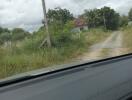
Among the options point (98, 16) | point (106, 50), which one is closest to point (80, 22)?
point (98, 16)

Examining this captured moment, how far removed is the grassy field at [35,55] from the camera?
38.5 feet

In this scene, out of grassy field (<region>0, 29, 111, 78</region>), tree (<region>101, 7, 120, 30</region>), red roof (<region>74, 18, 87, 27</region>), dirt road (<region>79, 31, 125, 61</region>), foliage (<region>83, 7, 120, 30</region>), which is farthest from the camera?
grassy field (<region>0, 29, 111, 78</region>)

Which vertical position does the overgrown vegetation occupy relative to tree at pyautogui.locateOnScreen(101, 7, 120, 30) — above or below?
below

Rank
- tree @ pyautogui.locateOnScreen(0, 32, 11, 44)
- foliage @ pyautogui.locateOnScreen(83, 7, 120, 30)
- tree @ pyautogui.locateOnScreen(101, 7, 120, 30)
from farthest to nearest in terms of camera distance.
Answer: tree @ pyautogui.locateOnScreen(0, 32, 11, 44)
tree @ pyautogui.locateOnScreen(101, 7, 120, 30)
foliage @ pyautogui.locateOnScreen(83, 7, 120, 30)

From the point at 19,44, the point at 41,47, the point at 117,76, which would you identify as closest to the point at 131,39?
the point at 41,47

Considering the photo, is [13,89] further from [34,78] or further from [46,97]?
[34,78]

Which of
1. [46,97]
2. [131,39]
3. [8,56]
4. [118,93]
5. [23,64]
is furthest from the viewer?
[131,39]

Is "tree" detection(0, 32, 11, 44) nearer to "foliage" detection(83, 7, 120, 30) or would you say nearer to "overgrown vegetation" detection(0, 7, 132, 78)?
"overgrown vegetation" detection(0, 7, 132, 78)

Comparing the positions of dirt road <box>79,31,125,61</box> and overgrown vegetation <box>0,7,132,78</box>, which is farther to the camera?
overgrown vegetation <box>0,7,132,78</box>

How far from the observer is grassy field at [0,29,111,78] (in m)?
11.7

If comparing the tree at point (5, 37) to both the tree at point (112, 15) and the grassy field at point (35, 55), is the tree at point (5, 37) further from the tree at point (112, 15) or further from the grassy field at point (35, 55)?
the tree at point (112, 15)

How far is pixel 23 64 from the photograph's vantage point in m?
12.3

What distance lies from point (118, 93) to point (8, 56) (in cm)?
1156

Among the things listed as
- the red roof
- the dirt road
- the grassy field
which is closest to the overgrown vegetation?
the grassy field
